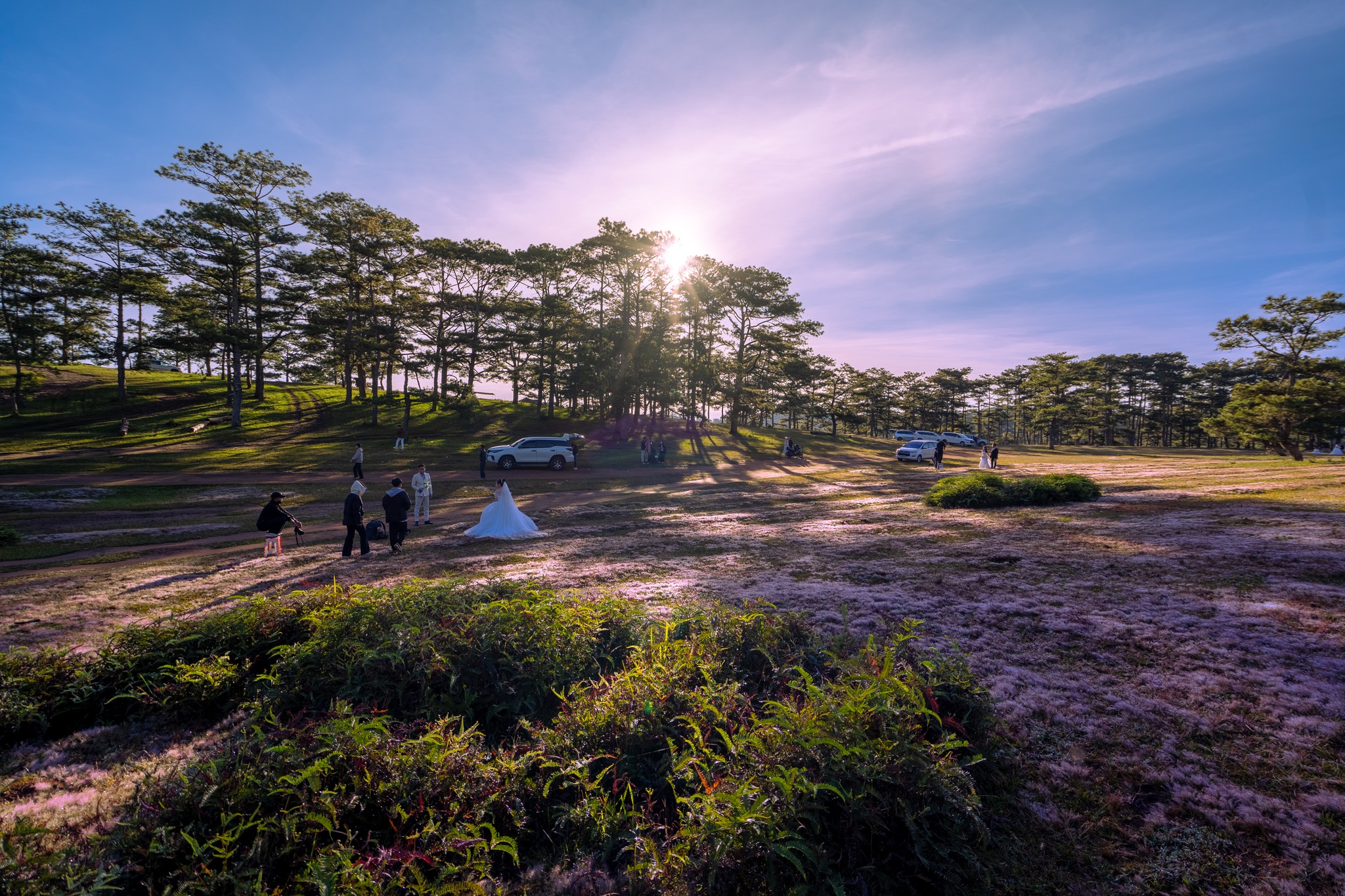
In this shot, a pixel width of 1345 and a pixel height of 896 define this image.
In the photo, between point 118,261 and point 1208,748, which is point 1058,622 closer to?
point 1208,748

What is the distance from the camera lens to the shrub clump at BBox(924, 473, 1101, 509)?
13648mm

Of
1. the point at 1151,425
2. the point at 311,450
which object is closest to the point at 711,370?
the point at 311,450

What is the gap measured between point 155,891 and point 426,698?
5.45 ft

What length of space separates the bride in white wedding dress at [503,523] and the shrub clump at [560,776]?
7.79 meters

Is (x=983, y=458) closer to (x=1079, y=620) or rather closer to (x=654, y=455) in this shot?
(x=654, y=455)

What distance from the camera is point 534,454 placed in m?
28.4

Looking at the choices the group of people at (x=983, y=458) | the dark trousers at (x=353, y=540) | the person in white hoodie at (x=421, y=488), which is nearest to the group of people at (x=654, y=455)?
the group of people at (x=983, y=458)

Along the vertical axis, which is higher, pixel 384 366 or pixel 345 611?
pixel 384 366

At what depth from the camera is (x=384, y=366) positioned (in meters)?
46.5

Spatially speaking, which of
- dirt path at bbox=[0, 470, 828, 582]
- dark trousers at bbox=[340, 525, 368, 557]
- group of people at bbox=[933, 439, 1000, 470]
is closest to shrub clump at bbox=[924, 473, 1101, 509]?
dirt path at bbox=[0, 470, 828, 582]

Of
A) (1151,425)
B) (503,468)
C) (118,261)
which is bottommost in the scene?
(503,468)

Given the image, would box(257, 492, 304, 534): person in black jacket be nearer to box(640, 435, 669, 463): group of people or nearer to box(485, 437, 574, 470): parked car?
box(485, 437, 574, 470): parked car

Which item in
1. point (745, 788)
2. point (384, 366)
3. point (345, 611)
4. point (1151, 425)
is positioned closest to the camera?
point (745, 788)

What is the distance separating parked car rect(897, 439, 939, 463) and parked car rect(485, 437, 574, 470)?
2353 cm
